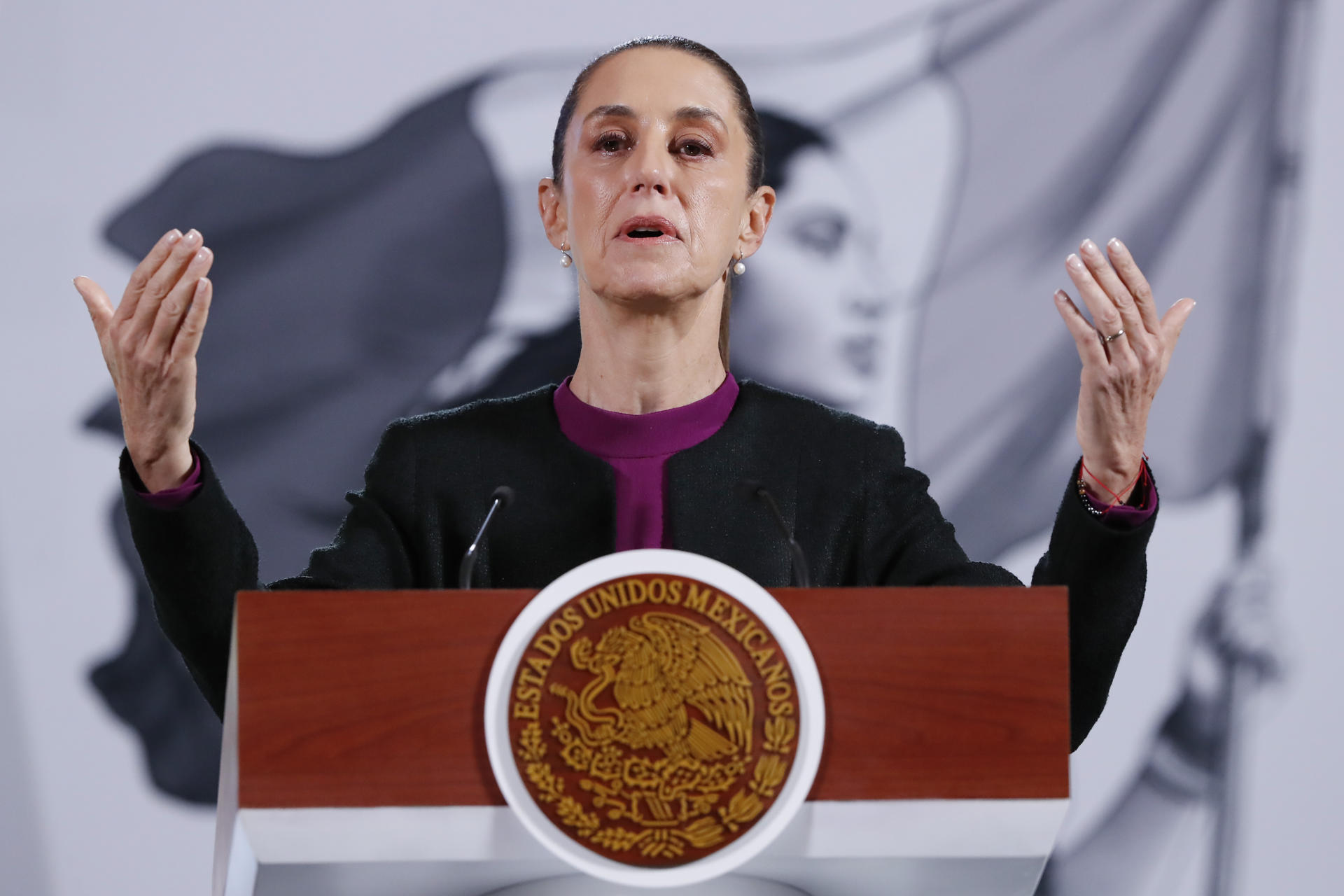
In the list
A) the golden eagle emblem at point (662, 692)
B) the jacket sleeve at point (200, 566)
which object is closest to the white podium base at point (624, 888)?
the golden eagle emblem at point (662, 692)

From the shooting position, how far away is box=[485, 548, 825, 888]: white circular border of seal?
870 millimetres

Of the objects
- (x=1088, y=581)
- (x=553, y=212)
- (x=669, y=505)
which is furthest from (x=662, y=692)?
(x=553, y=212)

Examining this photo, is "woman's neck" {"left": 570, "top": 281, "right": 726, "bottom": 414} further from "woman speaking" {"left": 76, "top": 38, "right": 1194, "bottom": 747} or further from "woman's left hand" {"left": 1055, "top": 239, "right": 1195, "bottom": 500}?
"woman's left hand" {"left": 1055, "top": 239, "right": 1195, "bottom": 500}

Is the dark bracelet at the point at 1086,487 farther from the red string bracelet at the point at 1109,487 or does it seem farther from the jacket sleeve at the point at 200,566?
the jacket sleeve at the point at 200,566

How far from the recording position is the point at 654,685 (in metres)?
0.89

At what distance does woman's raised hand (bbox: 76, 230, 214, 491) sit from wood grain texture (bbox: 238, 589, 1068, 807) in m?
0.39

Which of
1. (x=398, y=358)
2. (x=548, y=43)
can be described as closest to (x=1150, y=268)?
(x=548, y=43)

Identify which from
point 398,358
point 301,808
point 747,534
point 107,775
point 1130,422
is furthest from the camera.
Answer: point 398,358

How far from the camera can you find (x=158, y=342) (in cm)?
121

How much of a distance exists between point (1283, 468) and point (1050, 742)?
1675 millimetres

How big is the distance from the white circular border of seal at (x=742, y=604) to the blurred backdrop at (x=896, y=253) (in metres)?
1.48

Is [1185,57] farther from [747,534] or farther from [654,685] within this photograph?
[654,685]

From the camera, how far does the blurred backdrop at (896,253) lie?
2.30m

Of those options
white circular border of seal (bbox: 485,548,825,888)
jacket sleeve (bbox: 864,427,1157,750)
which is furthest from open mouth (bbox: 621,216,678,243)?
white circular border of seal (bbox: 485,548,825,888)
